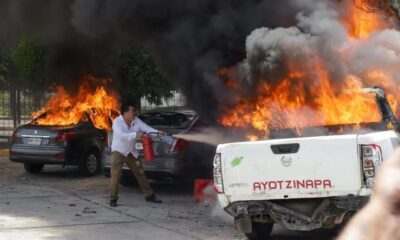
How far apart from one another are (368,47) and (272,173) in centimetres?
231

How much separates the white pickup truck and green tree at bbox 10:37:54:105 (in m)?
7.76

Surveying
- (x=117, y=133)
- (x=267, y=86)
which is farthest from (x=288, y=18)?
(x=117, y=133)

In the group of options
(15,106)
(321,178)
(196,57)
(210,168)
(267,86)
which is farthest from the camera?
(15,106)

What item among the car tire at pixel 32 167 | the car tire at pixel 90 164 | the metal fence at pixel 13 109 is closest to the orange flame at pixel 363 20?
the car tire at pixel 90 164

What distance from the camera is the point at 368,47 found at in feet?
26.5

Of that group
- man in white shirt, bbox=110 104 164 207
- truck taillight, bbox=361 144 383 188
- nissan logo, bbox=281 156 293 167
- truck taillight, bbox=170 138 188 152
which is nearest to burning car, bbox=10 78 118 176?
truck taillight, bbox=170 138 188 152

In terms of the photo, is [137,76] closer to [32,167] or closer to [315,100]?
[32,167]

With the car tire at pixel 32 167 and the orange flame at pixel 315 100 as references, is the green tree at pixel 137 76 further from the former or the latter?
the orange flame at pixel 315 100

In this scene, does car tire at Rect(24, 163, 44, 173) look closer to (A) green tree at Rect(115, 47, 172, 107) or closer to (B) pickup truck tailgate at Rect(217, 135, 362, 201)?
(A) green tree at Rect(115, 47, 172, 107)

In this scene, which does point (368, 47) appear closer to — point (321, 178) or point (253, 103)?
point (253, 103)

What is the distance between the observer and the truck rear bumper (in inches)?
249

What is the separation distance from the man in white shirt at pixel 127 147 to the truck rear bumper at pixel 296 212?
326 cm

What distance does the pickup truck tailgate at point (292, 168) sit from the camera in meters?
6.32

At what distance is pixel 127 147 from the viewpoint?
32.9 feet
